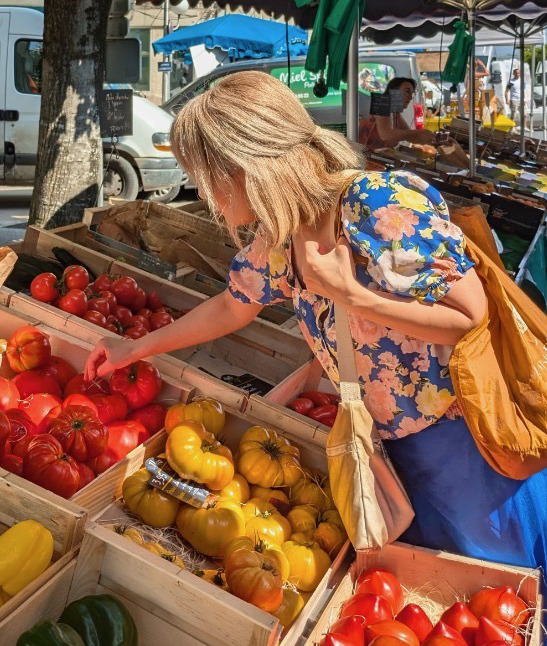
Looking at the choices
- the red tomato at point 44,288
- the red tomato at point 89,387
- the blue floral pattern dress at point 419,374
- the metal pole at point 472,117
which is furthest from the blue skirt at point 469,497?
the metal pole at point 472,117

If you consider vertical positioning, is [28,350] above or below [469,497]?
above

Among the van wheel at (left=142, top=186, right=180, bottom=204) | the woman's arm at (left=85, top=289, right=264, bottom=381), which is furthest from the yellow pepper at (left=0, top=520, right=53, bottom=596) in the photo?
the van wheel at (left=142, top=186, right=180, bottom=204)

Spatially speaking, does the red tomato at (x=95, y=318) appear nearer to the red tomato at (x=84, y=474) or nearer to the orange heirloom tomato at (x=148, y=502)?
the red tomato at (x=84, y=474)

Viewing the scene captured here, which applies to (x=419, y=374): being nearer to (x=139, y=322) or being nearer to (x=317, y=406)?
(x=317, y=406)

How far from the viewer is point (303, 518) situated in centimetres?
256

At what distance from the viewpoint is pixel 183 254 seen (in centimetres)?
481

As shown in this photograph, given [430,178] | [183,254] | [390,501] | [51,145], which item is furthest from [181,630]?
[430,178]

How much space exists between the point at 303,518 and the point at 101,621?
0.89 meters

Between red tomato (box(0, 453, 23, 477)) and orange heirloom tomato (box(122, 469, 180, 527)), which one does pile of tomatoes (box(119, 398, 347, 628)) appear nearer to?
orange heirloom tomato (box(122, 469, 180, 527))

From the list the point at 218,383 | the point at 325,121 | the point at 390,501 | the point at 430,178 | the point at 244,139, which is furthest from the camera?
the point at 325,121

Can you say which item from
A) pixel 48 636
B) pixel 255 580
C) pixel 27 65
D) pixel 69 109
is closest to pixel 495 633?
pixel 255 580

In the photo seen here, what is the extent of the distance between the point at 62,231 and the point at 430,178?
3.85 meters

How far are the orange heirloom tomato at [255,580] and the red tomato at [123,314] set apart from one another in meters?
1.98

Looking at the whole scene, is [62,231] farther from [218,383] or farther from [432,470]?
[432,470]
